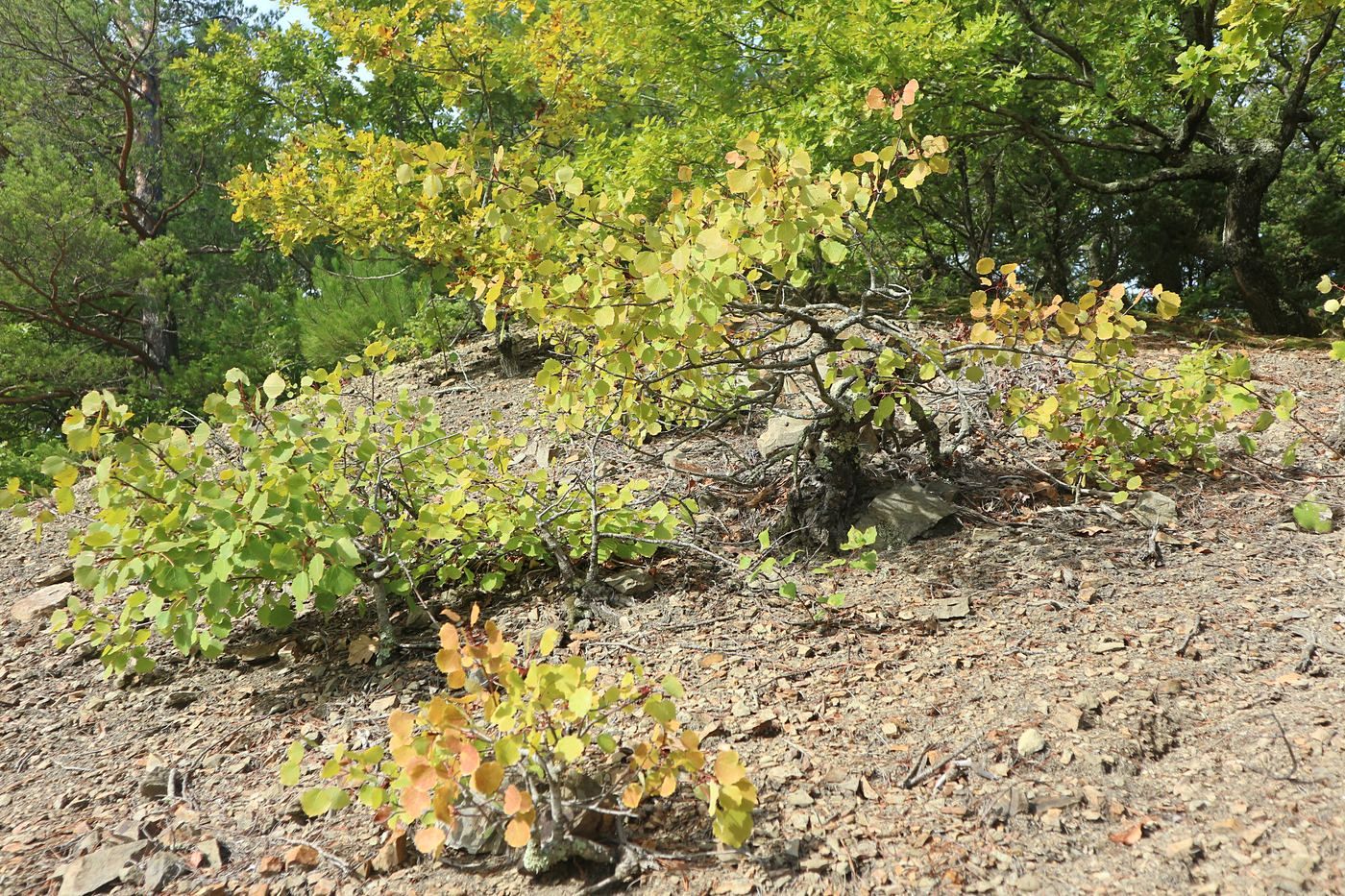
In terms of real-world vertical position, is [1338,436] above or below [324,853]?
below

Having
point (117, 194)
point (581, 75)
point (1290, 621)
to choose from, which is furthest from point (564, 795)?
point (117, 194)

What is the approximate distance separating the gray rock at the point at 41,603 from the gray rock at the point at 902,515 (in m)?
2.97

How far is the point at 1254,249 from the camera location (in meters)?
6.07

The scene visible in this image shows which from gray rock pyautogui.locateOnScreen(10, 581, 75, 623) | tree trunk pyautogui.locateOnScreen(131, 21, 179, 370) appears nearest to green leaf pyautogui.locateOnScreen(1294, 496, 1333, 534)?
gray rock pyautogui.locateOnScreen(10, 581, 75, 623)

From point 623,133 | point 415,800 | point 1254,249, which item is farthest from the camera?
point 623,133

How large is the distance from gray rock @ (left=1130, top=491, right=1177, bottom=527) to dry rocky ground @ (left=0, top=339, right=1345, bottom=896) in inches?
1.6

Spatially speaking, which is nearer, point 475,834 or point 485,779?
point 485,779

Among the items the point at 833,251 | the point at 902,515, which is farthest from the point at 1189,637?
the point at 833,251

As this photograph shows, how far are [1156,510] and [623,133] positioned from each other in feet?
21.8

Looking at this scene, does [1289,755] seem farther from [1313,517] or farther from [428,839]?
[428,839]

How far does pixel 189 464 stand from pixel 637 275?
1.28 metres

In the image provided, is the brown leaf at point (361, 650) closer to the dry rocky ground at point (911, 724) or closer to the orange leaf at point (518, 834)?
the dry rocky ground at point (911, 724)

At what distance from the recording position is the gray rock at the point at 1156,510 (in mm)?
2564

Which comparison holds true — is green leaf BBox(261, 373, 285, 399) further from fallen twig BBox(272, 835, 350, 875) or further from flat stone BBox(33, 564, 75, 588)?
flat stone BBox(33, 564, 75, 588)
